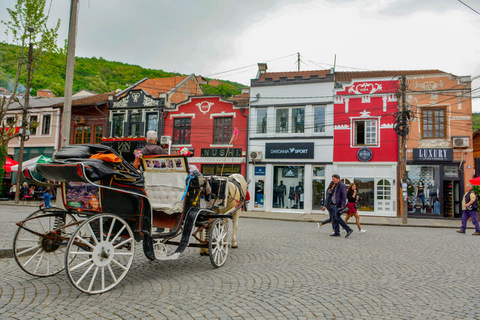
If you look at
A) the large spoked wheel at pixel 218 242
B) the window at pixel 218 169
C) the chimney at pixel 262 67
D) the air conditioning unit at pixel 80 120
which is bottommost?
the large spoked wheel at pixel 218 242

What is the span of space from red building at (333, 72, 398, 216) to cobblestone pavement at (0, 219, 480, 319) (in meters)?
14.6

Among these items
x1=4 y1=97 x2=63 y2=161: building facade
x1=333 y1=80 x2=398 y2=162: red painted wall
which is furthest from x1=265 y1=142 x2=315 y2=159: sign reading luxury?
x1=4 y1=97 x2=63 y2=161: building facade

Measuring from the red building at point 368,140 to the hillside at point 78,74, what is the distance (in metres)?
16.3

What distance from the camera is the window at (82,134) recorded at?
29.1 metres

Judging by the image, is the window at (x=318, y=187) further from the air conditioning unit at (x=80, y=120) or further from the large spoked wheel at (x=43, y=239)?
the air conditioning unit at (x=80, y=120)

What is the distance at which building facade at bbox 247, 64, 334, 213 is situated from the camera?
22.5 m

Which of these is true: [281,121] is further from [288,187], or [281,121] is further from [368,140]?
[368,140]

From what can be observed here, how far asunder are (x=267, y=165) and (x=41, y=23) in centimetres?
1491

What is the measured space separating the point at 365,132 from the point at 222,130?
9.64 m

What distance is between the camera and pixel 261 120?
2420cm

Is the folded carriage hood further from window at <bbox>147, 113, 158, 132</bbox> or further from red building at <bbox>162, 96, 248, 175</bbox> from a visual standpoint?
window at <bbox>147, 113, 158, 132</bbox>

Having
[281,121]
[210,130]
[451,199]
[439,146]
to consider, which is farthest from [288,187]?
[451,199]

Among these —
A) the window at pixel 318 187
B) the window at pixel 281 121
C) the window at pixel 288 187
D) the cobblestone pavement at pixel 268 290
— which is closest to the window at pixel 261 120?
the window at pixel 281 121

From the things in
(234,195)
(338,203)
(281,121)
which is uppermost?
(281,121)
